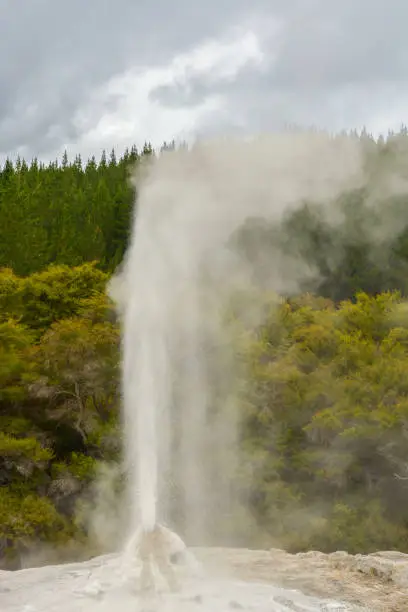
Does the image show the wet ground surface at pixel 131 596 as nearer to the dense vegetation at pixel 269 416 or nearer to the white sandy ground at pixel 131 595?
the white sandy ground at pixel 131 595

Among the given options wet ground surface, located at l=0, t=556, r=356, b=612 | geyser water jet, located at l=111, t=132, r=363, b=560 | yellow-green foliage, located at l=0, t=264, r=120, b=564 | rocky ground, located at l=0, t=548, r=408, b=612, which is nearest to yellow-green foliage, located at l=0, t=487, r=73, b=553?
yellow-green foliage, located at l=0, t=264, r=120, b=564

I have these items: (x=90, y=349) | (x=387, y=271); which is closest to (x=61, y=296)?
(x=90, y=349)

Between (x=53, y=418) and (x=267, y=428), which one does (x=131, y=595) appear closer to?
(x=267, y=428)

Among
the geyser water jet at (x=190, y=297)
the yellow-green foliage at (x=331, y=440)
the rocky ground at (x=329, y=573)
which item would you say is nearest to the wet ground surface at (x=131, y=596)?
the rocky ground at (x=329, y=573)

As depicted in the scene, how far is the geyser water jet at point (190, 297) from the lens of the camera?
31.7ft

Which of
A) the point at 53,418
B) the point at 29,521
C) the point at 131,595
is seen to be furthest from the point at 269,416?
the point at 131,595

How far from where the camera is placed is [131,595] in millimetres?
7422

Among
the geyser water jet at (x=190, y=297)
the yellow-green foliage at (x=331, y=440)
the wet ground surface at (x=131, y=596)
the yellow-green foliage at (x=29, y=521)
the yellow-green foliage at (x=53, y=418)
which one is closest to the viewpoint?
the wet ground surface at (x=131, y=596)

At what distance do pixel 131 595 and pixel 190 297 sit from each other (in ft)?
26.9

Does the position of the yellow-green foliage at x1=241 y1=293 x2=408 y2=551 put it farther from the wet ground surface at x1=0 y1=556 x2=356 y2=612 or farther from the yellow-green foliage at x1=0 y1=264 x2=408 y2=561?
the wet ground surface at x1=0 y1=556 x2=356 y2=612

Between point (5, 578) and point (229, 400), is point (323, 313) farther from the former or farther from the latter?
point (5, 578)

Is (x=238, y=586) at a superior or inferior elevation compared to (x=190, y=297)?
inferior

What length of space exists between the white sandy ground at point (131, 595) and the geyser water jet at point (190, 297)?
2.83 feet

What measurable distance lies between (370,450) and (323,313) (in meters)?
5.21
